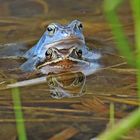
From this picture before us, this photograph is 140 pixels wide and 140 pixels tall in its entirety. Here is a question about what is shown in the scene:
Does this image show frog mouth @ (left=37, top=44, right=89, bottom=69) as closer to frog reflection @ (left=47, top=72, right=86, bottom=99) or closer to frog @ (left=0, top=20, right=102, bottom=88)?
frog @ (left=0, top=20, right=102, bottom=88)

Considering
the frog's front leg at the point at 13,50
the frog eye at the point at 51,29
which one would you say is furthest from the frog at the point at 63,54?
the frog's front leg at the point at 13,50

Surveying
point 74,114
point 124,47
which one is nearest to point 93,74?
point 74,114

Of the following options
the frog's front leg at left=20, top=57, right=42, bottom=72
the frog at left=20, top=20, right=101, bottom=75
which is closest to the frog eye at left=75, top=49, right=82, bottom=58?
the frog at left=20, top=20, right=101, bottom=75

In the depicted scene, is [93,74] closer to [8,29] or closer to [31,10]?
[8,29]

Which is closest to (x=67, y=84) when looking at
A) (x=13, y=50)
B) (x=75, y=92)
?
(x=75, y=92)

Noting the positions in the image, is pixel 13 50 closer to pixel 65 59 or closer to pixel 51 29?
pixel 51 29
